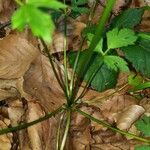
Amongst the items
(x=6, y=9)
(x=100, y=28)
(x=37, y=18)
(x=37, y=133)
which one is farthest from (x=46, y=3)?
(x=6, y=9)

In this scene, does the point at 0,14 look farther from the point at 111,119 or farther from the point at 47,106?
the point at 111,119

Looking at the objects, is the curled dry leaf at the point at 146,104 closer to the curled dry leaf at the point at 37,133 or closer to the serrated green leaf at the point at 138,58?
the serrated green leaf at the point at 138,58

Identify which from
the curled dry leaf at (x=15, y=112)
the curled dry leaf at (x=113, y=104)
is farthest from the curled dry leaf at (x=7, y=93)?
the curled dry leaf at (x=113, y=104)

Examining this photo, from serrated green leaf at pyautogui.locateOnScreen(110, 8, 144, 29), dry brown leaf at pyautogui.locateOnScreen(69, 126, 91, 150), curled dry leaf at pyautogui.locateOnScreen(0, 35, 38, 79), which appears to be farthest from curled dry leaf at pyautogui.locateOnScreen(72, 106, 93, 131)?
serrated green leaf at pyautogui.locateOnScreen(110, 8, 144, 29)

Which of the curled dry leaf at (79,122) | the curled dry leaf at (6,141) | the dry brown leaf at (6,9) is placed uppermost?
the dry brown leaf at (6,9)

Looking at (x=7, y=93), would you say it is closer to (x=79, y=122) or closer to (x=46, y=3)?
(x=79, y=122)

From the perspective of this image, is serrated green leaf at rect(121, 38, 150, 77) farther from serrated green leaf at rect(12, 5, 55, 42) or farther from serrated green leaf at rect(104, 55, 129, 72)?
serrated green leaf at rect(12, 5, 55, 42)
